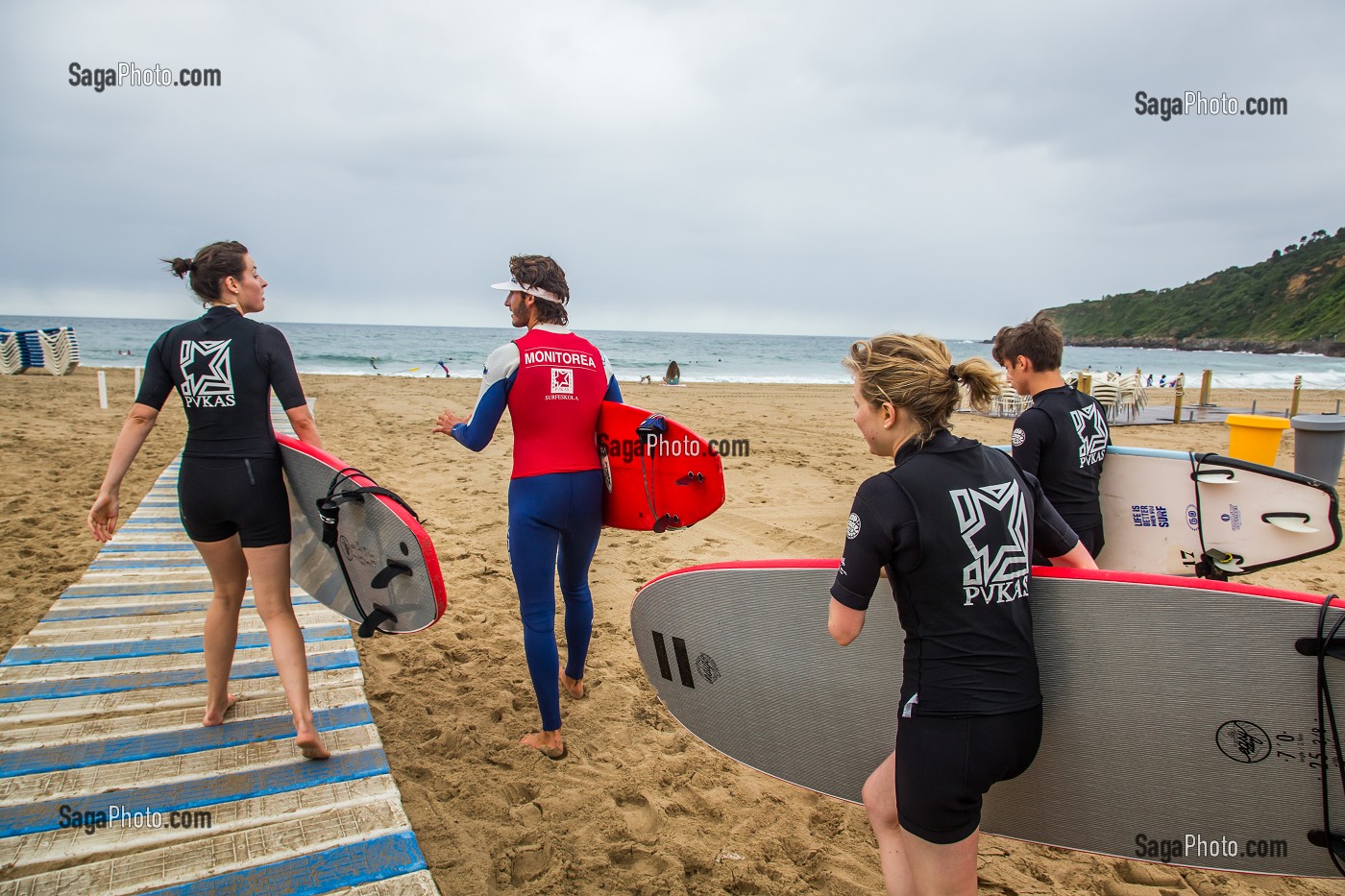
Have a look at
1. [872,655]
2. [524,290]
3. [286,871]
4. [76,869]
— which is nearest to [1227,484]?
[872,655]

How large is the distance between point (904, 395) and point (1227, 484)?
240 cm

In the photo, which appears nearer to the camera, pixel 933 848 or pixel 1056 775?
pixel 933 848

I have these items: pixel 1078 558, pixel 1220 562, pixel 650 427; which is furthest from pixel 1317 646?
pixel 650 427

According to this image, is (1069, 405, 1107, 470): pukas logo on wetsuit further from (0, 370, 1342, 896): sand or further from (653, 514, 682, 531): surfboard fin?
(653, 514, 682, 531): surfboard fin

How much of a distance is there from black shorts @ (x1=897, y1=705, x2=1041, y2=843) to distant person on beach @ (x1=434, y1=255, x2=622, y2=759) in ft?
4.99

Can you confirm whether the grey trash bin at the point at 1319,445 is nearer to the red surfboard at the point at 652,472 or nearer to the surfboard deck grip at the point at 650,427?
the red surfboard at the point at 652,472

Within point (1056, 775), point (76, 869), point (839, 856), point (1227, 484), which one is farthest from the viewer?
point (1227, 484)

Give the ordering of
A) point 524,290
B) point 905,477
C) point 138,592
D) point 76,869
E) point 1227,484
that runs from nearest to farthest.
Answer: point 905,477 → point 76,869 → point 524,290 → point 1227,484 → point 138,592

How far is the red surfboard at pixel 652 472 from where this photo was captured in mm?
2896

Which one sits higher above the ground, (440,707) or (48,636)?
(48,636)

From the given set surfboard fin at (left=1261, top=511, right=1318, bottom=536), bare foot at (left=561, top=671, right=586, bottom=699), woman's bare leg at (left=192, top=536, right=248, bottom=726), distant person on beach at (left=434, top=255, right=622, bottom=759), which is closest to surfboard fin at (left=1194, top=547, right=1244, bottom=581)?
surfboard fin at (left=1261, top=511, right=1318, bottom=536)

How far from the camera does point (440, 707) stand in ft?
10.1

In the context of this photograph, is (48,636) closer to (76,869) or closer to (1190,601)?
(76,869)

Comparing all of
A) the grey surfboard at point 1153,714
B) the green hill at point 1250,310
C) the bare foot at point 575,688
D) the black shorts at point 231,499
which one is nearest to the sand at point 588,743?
the bare foot at point 575,688
